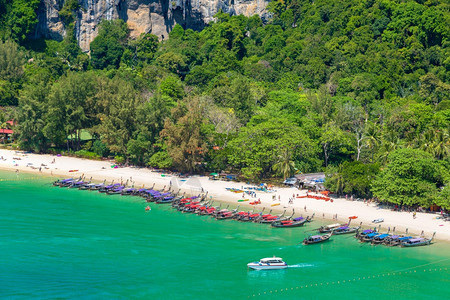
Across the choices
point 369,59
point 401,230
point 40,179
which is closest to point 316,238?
point 401,230

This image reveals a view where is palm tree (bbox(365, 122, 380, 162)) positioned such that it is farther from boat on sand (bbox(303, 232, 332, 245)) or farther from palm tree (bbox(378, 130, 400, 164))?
boat on sand (bbox(303, 232, 332, 245))

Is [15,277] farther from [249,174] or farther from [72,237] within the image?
[249,174]

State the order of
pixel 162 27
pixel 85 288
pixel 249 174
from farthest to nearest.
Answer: pixel 162 27, pixel 249 174, pixel 85 288

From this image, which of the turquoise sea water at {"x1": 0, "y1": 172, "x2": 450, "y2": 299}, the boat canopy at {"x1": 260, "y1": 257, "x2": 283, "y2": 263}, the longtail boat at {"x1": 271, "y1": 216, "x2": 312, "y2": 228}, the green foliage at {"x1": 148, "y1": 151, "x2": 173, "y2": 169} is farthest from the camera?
the green foliage at {"x1": 148, "y1": 151, "x2": 173, "y2": 169}

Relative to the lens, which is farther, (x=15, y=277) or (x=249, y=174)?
(x=249, y=174)

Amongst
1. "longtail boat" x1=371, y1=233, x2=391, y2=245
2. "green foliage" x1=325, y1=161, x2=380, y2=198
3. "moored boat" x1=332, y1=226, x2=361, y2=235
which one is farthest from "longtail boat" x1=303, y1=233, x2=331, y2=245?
"green foliage" x1=325, y1=161, x2=380, y2=198

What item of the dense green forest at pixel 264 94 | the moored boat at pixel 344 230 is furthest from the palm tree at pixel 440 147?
the moored boat at pixel 344 230

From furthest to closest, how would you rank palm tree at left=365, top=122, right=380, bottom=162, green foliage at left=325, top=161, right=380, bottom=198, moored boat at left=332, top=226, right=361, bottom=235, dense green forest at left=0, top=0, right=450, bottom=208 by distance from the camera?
palm tree at left=365, top=122, right=380, bottom=162 → dense green forest at left=0, top=0, right=450, bottom=208 → green foliage at left=325, top=161, right=380, bottom=198 → moored boat at left=332, top=226, right=361, bottom=235

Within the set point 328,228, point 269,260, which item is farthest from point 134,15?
point 269,260
